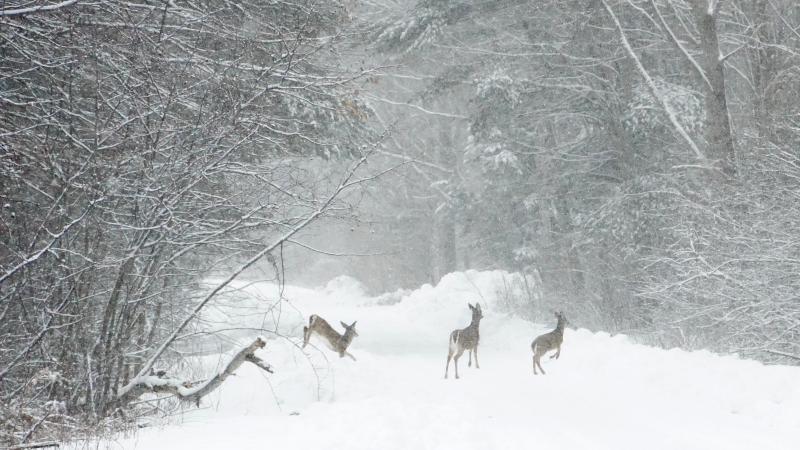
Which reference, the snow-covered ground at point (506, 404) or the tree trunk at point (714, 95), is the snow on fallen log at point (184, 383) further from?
the tree trunk at point (714, 95)

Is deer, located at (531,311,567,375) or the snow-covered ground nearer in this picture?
the snow-covered ground

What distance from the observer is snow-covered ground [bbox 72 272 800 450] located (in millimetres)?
6023

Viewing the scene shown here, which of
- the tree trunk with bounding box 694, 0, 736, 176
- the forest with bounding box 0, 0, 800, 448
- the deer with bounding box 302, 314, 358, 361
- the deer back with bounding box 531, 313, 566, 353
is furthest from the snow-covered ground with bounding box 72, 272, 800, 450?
the tree trunk with bounding box 694, 0, 736, 176

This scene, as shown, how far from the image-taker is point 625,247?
1709cm

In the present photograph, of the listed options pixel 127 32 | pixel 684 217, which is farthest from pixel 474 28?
pixel 127 32

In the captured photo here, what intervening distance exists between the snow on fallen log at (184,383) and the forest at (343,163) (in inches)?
2.6

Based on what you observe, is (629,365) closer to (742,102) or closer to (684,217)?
(684,217)

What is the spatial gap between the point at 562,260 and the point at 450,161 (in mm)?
12419

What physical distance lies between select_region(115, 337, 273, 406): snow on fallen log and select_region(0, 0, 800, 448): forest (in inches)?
2.6

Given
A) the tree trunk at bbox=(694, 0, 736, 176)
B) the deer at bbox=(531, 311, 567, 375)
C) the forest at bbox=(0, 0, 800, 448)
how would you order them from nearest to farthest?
the forest at bbox=(0, 0, 800, 448) → the deer at bbox=(531, 311, 567, 375) → the tree trunk at bbox=(694, 0, 736, 176)

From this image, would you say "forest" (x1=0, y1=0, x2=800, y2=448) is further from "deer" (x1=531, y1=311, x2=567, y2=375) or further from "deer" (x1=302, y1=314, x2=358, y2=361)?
"deer" (x1=531, y1=311, x2=567, y2=375)

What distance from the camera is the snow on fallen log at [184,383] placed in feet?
22.5

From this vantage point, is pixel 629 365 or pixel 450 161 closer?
pixel 629 365

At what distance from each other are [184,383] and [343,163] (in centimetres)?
1180
